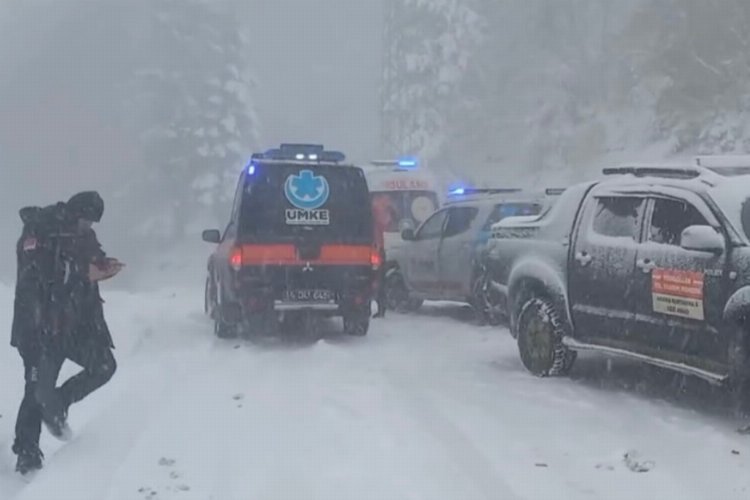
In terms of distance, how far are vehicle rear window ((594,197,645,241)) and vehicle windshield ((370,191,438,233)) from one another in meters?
8.90

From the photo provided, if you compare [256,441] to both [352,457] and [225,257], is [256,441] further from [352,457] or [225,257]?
[225,257]

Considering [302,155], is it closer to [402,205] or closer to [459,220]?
[459,220]

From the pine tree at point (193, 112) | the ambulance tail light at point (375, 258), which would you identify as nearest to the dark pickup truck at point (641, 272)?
the ambulance tail light at point (375, 258)

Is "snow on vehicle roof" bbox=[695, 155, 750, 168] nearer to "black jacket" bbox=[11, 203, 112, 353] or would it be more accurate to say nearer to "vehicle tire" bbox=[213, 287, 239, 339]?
"black jacket" bbox=[11, 203, 112, 353]

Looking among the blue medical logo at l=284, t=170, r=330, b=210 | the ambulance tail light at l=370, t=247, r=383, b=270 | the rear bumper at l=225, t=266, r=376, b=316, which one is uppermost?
the blue medical logo at l=284, t=170, r=330, b=210

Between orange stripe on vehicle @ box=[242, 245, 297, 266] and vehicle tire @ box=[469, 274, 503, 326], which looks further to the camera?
vehicle tire @ box=[469, 274, 503, 326]

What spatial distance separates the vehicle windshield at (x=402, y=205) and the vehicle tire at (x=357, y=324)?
18.4 ft

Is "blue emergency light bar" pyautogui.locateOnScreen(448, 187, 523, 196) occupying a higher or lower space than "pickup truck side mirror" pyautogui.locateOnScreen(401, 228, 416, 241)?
higher

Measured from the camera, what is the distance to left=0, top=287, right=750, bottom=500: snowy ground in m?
5.76

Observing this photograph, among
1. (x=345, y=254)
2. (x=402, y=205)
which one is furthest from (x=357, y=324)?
(x=402, y=205)

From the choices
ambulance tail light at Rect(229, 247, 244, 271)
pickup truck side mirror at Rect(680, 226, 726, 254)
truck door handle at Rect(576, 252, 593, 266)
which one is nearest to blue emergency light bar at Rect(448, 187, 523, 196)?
ambulance tail light at Rect(229, 247, 244, 271)

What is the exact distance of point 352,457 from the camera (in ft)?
20.5

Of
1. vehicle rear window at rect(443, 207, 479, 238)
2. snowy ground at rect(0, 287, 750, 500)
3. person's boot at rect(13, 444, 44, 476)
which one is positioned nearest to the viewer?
snowy ground at rect(0, 287, 750, 500)

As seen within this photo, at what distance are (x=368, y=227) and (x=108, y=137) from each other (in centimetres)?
4782
